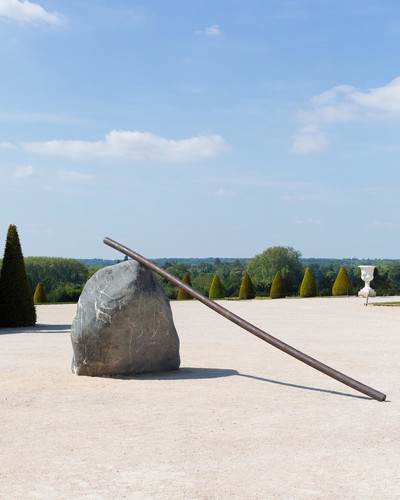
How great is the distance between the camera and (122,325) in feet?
34.7

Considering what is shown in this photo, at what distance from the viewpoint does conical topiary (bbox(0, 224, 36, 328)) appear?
793 inches

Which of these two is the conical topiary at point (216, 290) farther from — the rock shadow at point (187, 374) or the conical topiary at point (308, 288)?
the rock shadow at point (187, 374)

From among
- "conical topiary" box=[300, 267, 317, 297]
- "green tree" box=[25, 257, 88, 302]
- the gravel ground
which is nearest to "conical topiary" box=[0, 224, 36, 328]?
the gravel ground

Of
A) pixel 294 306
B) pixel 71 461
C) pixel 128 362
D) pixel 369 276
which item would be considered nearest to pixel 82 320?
pixel 128 362

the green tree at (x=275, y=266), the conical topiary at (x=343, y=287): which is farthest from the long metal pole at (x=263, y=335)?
the green tree at (x=275, y=266)

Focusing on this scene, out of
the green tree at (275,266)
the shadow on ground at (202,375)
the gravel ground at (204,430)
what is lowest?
the gravel ground at (204,430)

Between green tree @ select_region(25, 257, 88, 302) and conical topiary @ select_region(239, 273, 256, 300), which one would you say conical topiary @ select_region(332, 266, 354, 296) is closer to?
conical topiary @ select_region(239, 273, 256, 300)

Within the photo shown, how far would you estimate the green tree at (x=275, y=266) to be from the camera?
71750 mm

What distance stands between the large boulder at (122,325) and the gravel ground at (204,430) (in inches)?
14.7

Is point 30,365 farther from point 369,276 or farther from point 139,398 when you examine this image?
point 369,276

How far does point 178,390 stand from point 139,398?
0.75m

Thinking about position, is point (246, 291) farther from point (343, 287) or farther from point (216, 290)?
point (343, 287)

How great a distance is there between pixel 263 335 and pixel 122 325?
2274 mm

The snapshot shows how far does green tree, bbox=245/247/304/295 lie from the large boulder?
59.6 m
